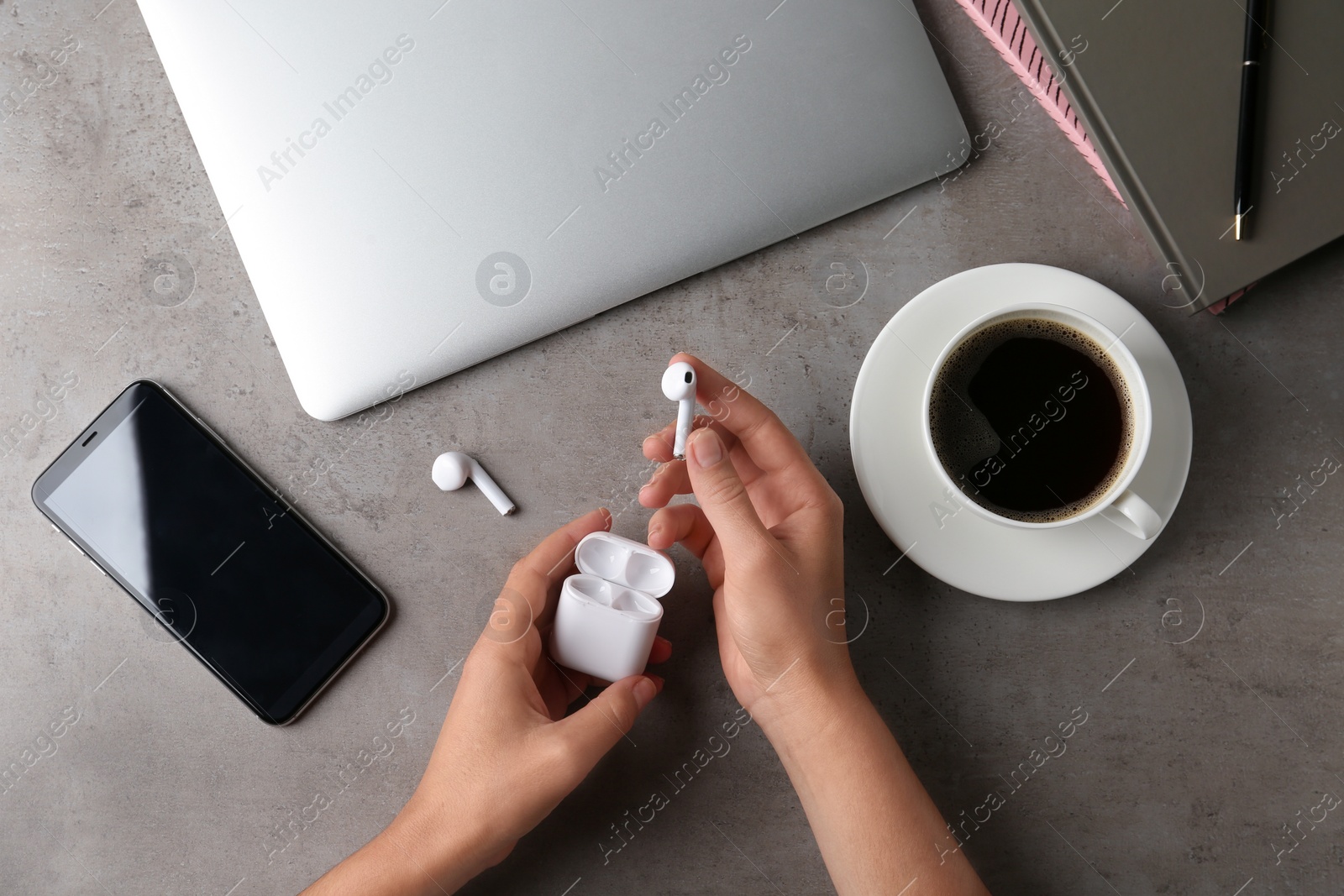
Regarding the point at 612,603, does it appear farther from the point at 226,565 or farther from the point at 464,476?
the point at 226,565

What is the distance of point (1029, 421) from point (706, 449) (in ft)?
0.98

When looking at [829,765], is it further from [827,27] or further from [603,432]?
[827,27]

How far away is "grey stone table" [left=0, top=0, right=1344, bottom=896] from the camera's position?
767 mm

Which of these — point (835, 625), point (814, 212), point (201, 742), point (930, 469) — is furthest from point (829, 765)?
point (201, 742)

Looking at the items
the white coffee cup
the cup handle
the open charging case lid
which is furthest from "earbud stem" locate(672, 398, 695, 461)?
the cup handle

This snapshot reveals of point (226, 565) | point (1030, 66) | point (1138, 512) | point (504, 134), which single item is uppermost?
point (504, 134)

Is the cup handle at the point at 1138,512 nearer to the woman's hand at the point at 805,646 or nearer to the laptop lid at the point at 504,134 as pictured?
the woman's hand at the point at 805,646

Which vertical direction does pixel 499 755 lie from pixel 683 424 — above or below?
below

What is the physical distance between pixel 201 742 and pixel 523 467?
0.47 m

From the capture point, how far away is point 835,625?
2.37 ft

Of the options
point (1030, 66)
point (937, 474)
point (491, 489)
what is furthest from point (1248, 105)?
point (491, 489)

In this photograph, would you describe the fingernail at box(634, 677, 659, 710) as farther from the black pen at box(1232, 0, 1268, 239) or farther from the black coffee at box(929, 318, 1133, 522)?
the black pen at box(1232, 0, 1268, 239)

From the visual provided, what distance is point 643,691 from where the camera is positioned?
2.32 feet

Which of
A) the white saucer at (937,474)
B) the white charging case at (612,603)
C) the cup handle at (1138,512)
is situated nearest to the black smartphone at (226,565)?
the white charging case at (612,603)
